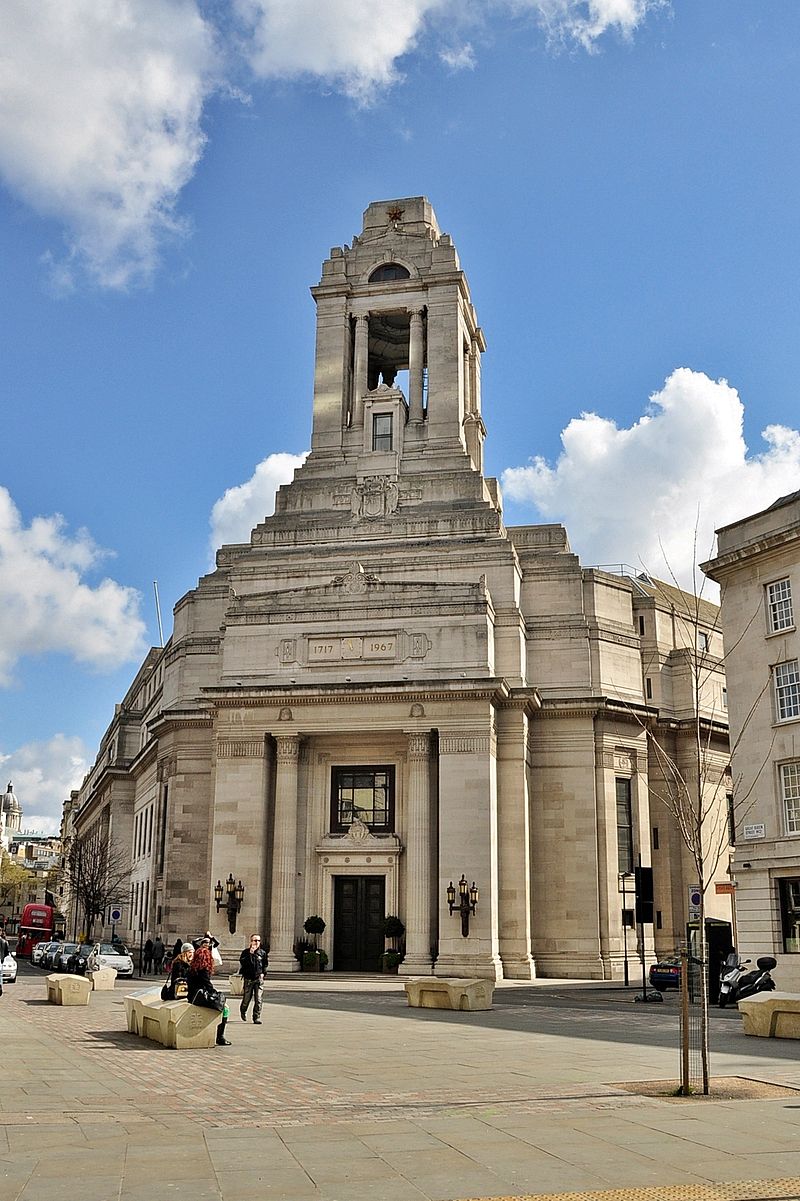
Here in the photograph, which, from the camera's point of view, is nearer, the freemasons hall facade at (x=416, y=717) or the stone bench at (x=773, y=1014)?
the stone bench at (x=773, y=1014)

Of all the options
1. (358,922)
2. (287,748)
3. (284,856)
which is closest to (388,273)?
(287,748)

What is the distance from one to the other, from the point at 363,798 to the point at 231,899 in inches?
278

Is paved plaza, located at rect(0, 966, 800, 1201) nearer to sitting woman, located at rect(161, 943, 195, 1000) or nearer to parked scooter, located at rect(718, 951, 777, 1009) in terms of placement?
sitting woman, located at rect(161, 943, 195, 1000)

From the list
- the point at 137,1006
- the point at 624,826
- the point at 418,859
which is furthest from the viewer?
the point at 624,826

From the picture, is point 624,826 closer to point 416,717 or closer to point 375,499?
point 416,717

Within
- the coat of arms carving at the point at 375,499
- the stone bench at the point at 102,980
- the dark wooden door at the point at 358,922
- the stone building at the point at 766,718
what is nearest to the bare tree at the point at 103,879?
the dark wooden door at the point at 358,922

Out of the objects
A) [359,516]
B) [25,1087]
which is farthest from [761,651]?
[25,1087]

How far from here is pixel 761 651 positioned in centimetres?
3766

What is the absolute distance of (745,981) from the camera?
1346 inches

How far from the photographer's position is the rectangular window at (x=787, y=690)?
118 feet

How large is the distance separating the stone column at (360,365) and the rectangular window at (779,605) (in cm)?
2934

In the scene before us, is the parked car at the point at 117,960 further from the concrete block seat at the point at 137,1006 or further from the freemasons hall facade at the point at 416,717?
the concrete block seat at the point at 137,1006

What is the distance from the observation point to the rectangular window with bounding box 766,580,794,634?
1453 inches

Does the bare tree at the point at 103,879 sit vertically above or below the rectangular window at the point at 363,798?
below
